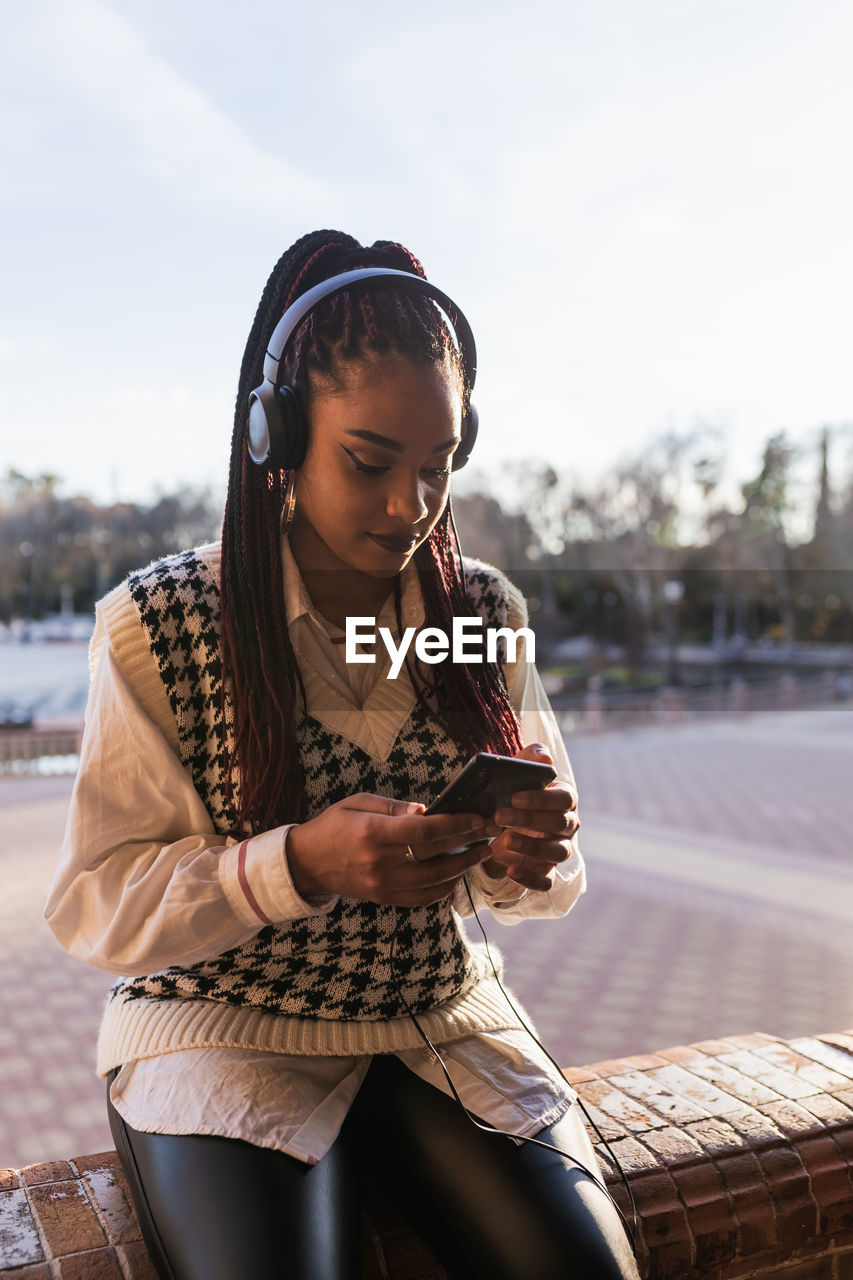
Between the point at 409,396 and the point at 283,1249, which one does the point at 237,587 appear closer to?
the point at 409,396

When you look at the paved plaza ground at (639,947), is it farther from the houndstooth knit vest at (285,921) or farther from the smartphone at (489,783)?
the smartphone at (489,783)

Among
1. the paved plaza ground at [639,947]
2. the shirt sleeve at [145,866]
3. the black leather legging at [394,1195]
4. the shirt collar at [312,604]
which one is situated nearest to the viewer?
the black leather legging at [394,1195]

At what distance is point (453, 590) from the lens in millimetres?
1556

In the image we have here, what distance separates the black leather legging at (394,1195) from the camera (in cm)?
105

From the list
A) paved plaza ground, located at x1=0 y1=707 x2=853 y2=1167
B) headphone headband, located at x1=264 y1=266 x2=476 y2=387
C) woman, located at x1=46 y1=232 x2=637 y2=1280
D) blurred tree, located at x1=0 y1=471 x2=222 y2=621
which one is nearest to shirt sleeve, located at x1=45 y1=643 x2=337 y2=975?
woman, located at x1=46 y1=232 x2=637 y2=1280

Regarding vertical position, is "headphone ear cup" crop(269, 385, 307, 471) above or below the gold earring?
above

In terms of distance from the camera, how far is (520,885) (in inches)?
56.0

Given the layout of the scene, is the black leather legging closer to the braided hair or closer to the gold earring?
the braided hair

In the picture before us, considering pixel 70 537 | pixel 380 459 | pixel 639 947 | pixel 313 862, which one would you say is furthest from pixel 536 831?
pixel 70 537

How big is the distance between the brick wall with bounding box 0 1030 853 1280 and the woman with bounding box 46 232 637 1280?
0.48 feet

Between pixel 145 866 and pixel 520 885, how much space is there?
1.67ft

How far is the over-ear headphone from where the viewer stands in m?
1.27

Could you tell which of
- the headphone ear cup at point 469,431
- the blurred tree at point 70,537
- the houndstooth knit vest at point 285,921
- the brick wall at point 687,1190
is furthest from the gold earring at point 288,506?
the blurred tree at point 70,537

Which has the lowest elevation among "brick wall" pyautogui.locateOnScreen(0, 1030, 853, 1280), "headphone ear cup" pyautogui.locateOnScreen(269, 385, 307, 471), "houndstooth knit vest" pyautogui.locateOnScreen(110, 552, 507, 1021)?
"brick wall" pyautogui.locateOnScreen(0, 1030, 853, 1280)
